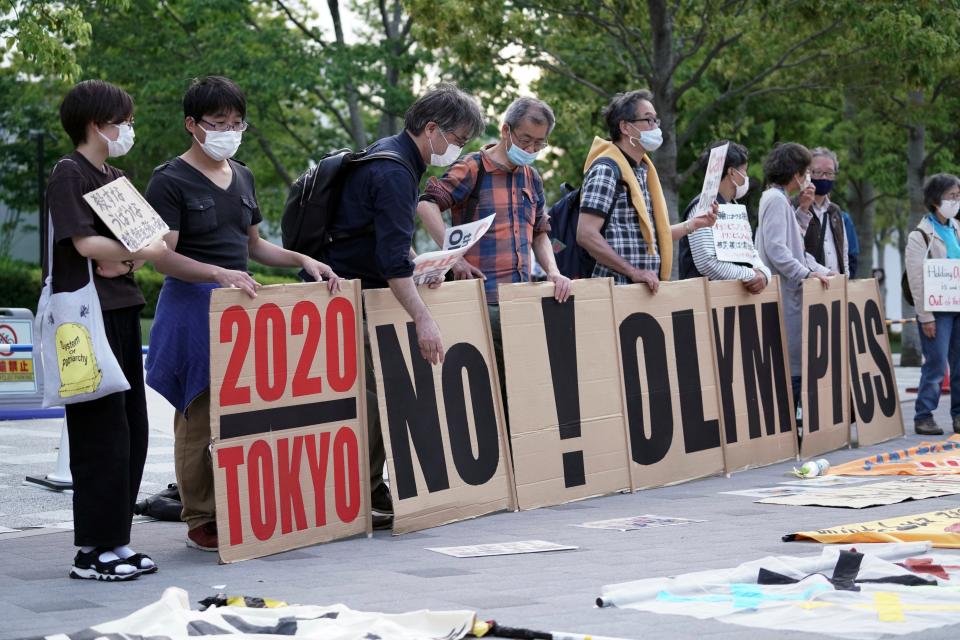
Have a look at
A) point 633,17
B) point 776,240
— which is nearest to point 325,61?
point 633,17

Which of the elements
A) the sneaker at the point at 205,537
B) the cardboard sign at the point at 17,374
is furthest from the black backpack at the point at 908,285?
the cardboard sign at the point at 17,374

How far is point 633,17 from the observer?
19.2 m

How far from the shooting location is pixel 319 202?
6820 millimetres

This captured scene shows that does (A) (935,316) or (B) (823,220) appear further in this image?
(A) (935,316)

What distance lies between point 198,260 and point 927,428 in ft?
23.9

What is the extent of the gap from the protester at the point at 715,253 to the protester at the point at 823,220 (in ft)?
3.62

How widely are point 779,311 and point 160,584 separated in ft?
18.1

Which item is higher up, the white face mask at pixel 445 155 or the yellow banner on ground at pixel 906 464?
the white face mask at pixel 445 155

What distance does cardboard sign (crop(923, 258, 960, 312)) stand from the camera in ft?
37.4

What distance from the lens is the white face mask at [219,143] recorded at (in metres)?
6.07

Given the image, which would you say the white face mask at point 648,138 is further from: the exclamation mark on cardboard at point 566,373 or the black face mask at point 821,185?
the black face mask at point 821,185

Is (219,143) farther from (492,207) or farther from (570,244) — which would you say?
(570,244)

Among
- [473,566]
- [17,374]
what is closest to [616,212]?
[473,566]

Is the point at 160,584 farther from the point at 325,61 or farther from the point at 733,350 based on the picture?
the point at 325,61
